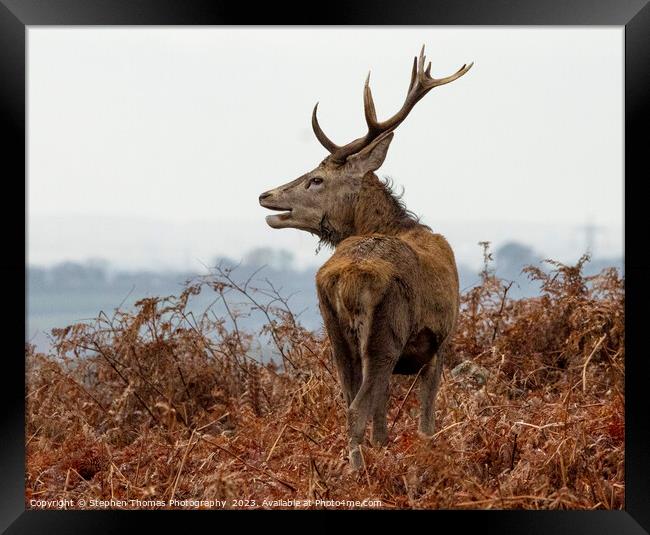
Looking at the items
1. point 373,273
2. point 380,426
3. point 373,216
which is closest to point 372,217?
point 373,216

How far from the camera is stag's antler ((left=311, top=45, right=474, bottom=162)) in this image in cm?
787

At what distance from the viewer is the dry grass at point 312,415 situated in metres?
7.24

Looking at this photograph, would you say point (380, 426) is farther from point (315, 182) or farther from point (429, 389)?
point (315, 182)

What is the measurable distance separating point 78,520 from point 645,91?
540 centimetres

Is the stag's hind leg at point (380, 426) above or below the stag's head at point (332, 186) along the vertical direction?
below

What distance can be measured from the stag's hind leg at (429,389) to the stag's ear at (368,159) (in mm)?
A: 1622

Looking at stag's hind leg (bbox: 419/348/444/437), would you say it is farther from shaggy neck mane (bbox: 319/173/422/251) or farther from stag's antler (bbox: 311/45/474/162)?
stag's antler (bbox: 311/45/474/162)

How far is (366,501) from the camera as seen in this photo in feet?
23.3

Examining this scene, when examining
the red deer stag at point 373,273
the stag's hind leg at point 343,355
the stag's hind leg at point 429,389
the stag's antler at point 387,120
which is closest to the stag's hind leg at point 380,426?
the red deer stag at point 373,273

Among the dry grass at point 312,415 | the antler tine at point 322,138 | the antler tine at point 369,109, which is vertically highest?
the antler tine at point 369,109

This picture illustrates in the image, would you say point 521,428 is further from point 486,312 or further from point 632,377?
point 486,312

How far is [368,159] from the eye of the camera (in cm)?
793

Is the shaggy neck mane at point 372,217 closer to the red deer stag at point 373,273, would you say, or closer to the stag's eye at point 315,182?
the red deer stag at point 373,273

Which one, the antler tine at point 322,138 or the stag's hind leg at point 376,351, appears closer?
the stag's hind leg at point 376,351
